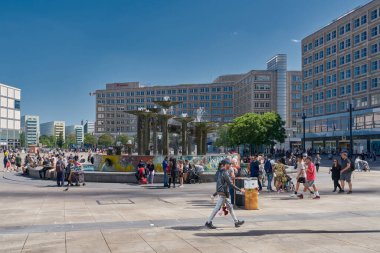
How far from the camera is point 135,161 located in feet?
97.9

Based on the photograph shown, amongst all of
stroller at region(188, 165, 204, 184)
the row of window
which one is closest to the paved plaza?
stroller at region(188, 165, 204, 184)

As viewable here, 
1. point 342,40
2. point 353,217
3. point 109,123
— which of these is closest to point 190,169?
point 353,217

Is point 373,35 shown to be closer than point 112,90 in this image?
Yes

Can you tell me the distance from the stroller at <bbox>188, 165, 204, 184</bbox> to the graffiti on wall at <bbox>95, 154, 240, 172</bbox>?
0.75 meters

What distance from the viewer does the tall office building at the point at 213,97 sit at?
398ft

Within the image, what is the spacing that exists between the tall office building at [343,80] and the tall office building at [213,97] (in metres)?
30.8

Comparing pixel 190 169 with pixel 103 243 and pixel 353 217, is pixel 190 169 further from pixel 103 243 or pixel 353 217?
pixel 103 243

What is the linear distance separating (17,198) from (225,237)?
11805 mm

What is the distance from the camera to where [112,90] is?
156m

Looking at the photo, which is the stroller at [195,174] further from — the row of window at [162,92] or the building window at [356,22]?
the row of window at [162,92]

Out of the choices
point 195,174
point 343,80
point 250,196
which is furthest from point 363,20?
point 250,196

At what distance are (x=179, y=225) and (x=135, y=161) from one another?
18731 millimetres

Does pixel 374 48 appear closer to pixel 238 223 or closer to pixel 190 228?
pixel 238 223

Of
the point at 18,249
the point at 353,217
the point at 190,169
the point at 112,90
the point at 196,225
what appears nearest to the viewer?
the point at 18,249
